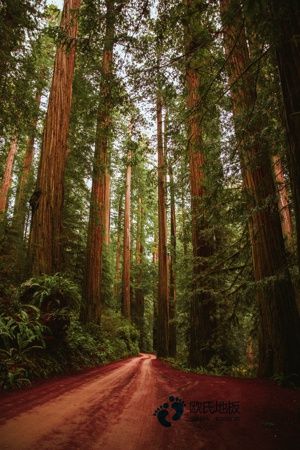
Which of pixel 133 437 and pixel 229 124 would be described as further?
pixel 229 124

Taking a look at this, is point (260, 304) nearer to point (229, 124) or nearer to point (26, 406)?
point (229, 124)

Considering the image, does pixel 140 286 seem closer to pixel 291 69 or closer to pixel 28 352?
pixel 28 352

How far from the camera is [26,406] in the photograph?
2.64 meters

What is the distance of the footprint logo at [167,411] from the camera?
2.33m

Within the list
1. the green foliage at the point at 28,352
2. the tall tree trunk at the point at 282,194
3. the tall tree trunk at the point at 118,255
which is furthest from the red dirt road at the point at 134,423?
the tall tree trunk at the point at 118,255

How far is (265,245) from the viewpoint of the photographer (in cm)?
537

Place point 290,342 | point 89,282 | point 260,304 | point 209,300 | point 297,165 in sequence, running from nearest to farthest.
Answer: point 297,165 → point 290,342 → point 260,304 → point 209,300 → point 89,282

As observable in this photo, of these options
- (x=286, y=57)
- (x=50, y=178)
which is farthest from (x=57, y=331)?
(x=286, y=57)

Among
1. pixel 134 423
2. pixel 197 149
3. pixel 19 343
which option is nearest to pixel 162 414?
pixel 134 423

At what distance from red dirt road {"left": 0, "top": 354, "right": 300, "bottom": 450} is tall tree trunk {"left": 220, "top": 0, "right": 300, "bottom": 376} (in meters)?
1.58

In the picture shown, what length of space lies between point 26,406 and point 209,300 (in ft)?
20.8

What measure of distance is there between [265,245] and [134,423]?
3910 mm

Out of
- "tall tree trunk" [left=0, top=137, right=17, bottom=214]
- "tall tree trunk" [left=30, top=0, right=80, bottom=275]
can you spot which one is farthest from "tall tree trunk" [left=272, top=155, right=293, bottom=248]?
"tall tree trunk" [left=0, top=137, right=17, bottom=214]

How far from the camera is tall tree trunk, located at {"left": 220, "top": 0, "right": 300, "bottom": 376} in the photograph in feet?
15.4
